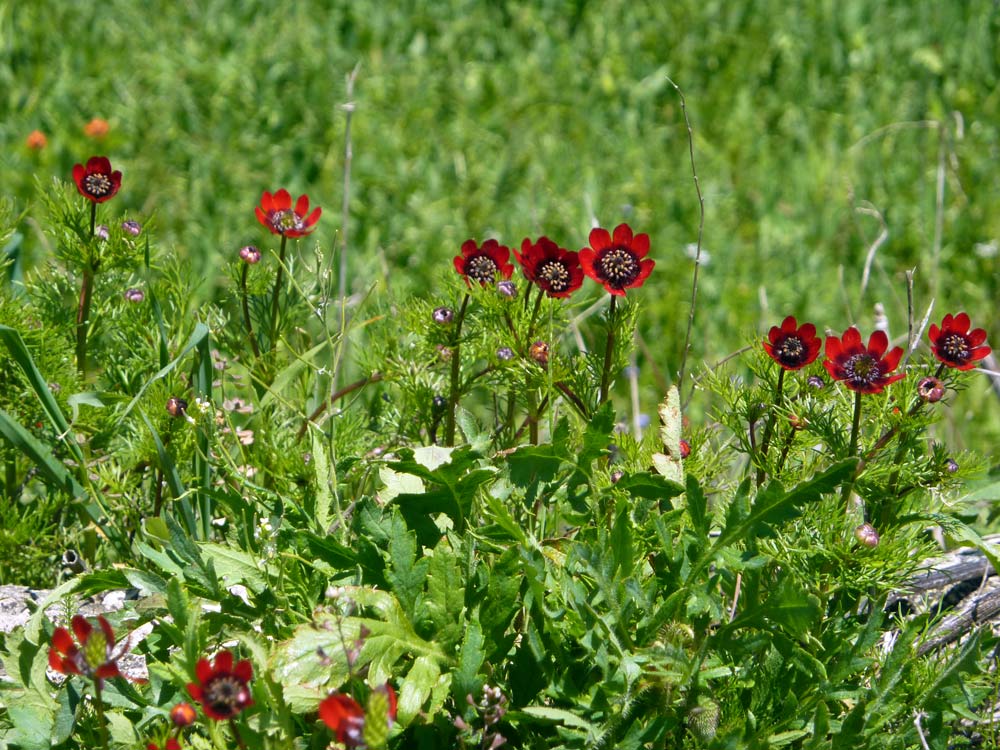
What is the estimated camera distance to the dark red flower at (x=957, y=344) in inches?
79.6

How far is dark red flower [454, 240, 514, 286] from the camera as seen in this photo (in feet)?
7.38

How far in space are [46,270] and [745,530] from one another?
162cm

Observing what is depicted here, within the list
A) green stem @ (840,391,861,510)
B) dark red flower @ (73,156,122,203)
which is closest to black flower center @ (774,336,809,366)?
green stem @ (840,391,861,510)

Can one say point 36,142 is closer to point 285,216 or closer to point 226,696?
point 285,216

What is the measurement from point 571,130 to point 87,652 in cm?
430

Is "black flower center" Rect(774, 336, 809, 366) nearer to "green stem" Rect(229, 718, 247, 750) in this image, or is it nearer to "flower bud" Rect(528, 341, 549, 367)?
"flower bud" Rect(528, 341, 549, 367)

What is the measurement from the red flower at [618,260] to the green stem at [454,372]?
0.24 metres

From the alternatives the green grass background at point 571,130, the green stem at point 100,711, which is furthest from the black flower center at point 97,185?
the green grass background at point 571,130

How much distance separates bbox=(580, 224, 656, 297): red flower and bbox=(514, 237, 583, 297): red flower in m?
0.02

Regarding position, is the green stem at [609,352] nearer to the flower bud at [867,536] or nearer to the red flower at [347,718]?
the flower bud at [867,536]

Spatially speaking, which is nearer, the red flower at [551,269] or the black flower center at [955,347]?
the black flower center at [955,347]

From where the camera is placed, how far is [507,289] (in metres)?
2.15

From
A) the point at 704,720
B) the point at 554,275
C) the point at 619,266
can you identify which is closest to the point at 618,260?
the point at 619,266

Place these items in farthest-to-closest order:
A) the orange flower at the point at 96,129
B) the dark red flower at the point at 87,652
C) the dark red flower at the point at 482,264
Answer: the orange flower at the point at 96,129
the dark red flower at the point at 482,264
the dark red flower at the point at 87,652
